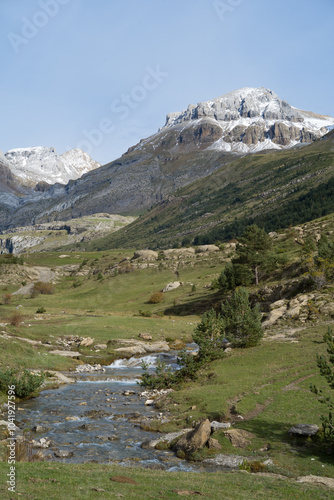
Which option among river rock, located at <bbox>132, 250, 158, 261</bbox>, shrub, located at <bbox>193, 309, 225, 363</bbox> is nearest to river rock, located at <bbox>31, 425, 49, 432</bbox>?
shrub, located at <bbox>193, 309, 225, 363</bbox>

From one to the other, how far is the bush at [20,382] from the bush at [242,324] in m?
23.7

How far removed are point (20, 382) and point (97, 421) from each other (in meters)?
8.88

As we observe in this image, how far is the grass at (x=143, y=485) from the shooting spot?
45.3ft

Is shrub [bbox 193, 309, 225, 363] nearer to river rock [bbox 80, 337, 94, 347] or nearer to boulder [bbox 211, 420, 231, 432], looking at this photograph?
boulder [bbox 211, 420, 231, 432]

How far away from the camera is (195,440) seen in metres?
22.3

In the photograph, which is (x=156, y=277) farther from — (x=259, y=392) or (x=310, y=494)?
(x=310, y=494)

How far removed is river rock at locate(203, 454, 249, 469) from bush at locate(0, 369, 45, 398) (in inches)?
762

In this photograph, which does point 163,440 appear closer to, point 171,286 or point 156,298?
point 156,298

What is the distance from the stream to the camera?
2191 cm

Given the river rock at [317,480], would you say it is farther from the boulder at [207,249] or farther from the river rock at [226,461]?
the boulder at [207,249]

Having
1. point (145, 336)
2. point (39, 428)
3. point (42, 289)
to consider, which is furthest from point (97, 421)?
point (42, 289)

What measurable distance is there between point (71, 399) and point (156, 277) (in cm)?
9538

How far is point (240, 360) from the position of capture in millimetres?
42031

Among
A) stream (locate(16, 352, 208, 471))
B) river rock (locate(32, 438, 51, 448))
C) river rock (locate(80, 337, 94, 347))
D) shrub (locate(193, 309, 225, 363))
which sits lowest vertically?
stream (locate(16, 352, 208, 471))
